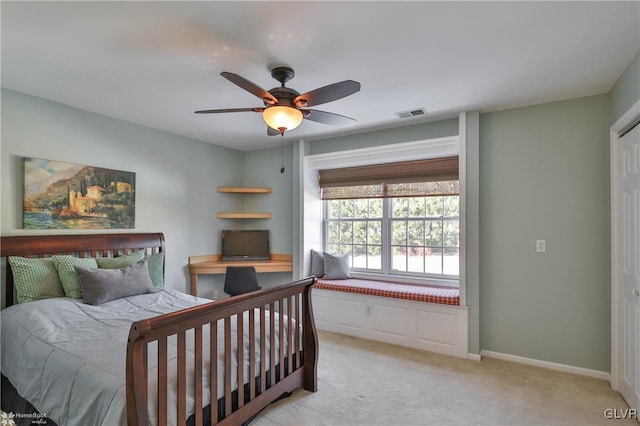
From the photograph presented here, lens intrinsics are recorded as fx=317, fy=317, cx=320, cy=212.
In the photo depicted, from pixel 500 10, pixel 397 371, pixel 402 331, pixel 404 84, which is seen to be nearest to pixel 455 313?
pixel 402 331

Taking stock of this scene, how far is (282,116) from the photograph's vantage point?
218 cm

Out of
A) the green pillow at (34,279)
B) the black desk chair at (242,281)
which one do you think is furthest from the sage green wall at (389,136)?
the green pillow at (34,279)

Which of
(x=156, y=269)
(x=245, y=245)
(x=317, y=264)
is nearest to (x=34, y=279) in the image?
(x=156, y=269)

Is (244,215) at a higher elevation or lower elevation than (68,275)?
higher

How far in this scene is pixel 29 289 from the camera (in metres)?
2.64

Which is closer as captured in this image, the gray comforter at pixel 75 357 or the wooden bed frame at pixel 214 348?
the wooden bed frame at pixel 214 348

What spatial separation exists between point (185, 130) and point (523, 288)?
414 centimetres

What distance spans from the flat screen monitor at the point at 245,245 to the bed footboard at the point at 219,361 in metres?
2.22

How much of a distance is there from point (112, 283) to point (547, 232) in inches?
158

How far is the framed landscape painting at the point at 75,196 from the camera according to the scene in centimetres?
288

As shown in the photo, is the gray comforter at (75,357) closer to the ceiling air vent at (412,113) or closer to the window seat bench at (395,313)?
the window seat bench at (395,313)

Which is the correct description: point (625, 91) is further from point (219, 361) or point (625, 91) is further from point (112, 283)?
point (112, 283)

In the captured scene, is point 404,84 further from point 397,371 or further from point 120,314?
point 120,314

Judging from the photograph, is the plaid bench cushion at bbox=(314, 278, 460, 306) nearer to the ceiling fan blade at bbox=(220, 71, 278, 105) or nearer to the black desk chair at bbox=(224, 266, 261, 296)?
the black desk chair at bbox=(224, 266, 261, 296)
